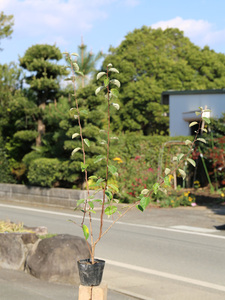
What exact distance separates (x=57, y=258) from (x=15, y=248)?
0.94 meters

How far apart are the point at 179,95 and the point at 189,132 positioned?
99.0 inches

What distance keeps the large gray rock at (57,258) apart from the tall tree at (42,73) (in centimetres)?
1451

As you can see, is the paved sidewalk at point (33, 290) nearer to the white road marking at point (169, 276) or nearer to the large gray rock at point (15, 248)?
the large gray rock at point (15, 248)

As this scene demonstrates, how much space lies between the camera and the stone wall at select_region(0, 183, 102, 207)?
18.3 m

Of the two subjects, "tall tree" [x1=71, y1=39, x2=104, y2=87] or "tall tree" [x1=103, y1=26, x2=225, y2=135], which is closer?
"tall tree" [x1=71, y1=39, x2=104, y2=87]

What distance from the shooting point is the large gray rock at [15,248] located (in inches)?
307

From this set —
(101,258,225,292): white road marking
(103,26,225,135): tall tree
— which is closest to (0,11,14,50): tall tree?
(103,26,225,135): tall tree

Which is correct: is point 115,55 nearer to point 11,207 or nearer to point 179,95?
point 179,95

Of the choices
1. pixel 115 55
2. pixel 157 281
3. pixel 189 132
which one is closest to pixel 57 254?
pixel 157 281

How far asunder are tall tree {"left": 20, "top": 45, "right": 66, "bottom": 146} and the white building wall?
1057 cm

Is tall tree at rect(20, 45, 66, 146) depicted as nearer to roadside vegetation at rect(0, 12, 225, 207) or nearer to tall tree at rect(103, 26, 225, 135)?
roadside vegetation at rect(0, 12, 225, 207)

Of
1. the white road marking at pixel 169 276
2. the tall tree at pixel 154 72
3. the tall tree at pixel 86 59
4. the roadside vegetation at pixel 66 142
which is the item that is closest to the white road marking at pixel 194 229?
the roadside vegetation at pixel 66 142

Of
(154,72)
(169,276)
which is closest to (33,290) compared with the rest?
(169,276)

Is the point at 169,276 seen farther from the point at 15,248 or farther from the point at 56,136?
the point at 56,136
